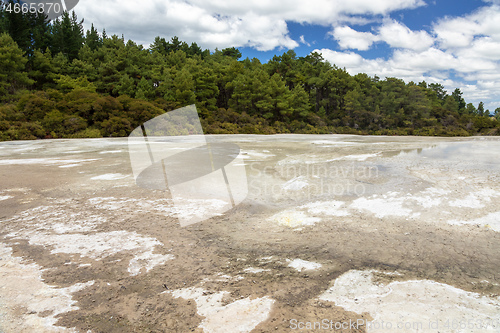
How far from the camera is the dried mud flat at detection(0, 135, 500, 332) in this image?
2023 millimetres

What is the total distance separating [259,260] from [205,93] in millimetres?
25197

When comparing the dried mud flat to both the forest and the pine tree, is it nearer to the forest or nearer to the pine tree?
the forest

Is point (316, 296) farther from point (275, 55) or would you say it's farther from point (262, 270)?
point (275, 55)

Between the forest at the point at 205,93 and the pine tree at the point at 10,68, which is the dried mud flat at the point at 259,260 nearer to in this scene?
the forest at the point at 205,93

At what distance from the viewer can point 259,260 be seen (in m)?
2.91

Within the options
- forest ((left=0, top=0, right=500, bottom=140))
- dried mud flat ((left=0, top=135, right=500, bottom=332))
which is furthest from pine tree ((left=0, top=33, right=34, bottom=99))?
dried mud flat ((left=0, top=135, right=500, bottom=332))

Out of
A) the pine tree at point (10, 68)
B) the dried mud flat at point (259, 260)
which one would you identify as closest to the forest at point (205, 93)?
the pine tree at point (10, 68)

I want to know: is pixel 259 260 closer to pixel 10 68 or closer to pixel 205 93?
pixel 205 93

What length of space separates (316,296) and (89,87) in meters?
27.2

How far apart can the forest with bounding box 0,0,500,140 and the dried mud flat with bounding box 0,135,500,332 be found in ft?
49.9

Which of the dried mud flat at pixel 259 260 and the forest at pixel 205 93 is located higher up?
the forest at pixel 205 93

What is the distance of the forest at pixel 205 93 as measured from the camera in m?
19.5

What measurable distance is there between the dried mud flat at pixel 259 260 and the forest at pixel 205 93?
15.2 metres

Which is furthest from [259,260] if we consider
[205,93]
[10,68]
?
[10,68]
